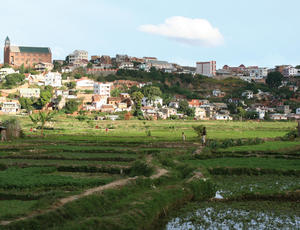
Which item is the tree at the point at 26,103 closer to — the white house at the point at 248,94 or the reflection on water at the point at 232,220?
the white house at the point at 248,94

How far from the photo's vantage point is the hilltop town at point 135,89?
101 m

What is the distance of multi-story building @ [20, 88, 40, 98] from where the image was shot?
10562 cm

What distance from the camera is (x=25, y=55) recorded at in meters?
142

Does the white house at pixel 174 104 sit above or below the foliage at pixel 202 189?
above

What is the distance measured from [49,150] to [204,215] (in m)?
20.9

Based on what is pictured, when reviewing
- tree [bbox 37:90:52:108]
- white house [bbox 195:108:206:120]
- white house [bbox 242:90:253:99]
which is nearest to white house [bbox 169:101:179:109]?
white house [bbox 195:108:206:120]

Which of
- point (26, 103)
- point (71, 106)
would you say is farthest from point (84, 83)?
point (26, 103)

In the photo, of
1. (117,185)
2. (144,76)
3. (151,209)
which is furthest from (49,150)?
(144,76)

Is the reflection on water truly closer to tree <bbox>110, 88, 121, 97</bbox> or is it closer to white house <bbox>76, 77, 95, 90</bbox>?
tree <bbox>110, 88, 121, 97</bbox>

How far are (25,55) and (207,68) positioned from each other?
71833mm

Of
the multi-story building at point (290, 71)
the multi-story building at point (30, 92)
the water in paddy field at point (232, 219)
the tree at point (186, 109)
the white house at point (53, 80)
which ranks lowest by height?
the water in paddy field at point (232, 219)

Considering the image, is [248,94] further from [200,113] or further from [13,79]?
[13,79]

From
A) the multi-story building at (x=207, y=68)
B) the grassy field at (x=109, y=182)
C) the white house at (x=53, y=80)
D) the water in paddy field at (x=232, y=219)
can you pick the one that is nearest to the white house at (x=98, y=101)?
the white house at (x=53, y=80)

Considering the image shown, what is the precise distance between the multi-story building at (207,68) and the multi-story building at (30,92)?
76.9 metres
